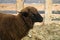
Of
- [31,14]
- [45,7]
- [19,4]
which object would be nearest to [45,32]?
[45,7]

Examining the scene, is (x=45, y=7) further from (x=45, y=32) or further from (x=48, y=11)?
(x=45, y=32)

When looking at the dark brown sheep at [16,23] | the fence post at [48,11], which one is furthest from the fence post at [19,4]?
the dark brown sheep at [16,23]

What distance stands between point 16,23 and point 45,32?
233 centimetres

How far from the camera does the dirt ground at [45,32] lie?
320 inches

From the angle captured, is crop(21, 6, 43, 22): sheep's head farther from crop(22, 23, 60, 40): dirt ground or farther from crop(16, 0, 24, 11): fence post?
A: crop(16, 0, 24, 11): fence post

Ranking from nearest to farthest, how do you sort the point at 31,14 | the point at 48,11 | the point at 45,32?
the point at 31,14 < the point at 45,32 < the point at 48,11

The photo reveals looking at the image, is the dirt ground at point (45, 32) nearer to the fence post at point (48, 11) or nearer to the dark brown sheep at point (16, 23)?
the fence post at point (48, 11)

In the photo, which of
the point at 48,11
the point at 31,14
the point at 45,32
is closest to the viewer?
the point at 31,14

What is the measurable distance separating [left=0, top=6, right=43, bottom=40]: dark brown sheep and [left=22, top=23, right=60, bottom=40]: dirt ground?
1.83 metres

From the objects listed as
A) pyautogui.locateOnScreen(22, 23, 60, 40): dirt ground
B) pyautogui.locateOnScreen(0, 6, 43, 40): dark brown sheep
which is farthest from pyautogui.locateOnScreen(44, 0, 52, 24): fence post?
pyautogui.locateOnScreen(0, 6, 43, 40): dark brown sheep

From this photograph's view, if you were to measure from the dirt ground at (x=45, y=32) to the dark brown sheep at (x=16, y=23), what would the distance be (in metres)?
1.83

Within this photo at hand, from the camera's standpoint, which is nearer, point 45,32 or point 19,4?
point 45,32

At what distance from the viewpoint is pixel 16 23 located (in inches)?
245

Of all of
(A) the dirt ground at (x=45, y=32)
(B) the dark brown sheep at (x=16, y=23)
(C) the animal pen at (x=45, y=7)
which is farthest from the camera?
(C) the animal pen at (x=45, y=7)
